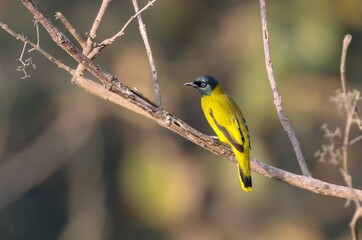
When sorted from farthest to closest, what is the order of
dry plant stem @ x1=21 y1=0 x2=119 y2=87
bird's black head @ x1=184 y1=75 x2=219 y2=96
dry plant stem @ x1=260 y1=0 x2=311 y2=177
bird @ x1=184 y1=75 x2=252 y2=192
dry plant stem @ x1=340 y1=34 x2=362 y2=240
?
bird's black head @ x1=184 y1=75 x2=219 y2=96 < bird @ x1=184 y1=75 x2=252 y2=192 < dry plant stem @ x1=260 y1=0 x2=311 y2=177 < dry plant stem @ x1=21 y1=0 x2=119 y2=87 < dry plant stem @ x1=340 y1=34 x2=362 y2=240

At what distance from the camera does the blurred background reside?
43.7ft

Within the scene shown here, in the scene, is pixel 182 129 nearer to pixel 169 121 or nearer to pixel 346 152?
pixel 169 121

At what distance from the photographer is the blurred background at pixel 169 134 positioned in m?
13.3

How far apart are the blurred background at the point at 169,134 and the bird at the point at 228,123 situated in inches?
297

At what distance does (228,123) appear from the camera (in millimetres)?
5000

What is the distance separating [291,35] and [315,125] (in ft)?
5.42

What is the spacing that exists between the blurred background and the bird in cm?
755

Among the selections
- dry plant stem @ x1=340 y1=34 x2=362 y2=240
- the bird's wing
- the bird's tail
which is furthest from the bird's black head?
dry plant stem @ x1=340 y1=34 x2=362 y2=240

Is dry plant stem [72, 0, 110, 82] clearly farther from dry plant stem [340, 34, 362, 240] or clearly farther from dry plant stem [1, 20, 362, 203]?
dry plant stem [340, 34, 362, 240]

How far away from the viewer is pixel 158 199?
13875 mm

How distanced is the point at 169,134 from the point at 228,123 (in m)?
9.63

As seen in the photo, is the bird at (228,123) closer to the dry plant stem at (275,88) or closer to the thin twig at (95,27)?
the dry plant stem at (275,88)

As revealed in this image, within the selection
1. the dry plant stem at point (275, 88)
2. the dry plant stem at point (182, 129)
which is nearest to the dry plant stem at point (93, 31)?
the dry plant stem at point (182, 129)

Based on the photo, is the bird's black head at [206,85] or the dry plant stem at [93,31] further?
the bird's black head at [206,85]
